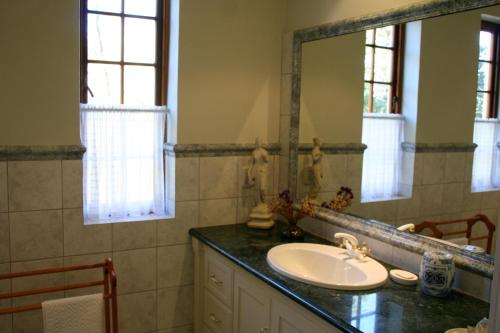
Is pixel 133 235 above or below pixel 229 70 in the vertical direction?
below

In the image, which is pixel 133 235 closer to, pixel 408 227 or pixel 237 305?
pixel 237 305

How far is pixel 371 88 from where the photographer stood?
238 cm

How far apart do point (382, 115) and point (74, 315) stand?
1669 millimetres

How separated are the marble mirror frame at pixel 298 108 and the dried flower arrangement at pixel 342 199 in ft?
0.13

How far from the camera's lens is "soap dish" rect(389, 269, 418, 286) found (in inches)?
77.3

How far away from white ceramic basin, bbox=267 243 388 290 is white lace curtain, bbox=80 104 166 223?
85 cm

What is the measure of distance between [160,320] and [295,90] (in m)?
1.54

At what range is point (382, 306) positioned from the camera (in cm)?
177

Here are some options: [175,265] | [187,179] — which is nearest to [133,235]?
[175,265]

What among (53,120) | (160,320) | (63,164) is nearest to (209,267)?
(160,320)

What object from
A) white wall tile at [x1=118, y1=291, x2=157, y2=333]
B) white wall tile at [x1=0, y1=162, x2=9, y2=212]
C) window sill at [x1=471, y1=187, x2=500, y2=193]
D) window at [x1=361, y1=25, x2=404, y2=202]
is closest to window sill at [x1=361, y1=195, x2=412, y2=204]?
window at [x1=361, y1=25, x2=404, y2=202]

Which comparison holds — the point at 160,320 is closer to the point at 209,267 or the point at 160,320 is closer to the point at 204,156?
the point at 209,267

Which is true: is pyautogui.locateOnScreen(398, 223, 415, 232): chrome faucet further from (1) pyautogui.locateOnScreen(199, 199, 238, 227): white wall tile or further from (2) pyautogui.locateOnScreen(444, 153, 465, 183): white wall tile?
(1) pyautogui.locateOnScreen(199, 199, 238, 227): white wall tile

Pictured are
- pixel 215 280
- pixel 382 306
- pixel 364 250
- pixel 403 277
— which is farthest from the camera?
pixel 215 280
